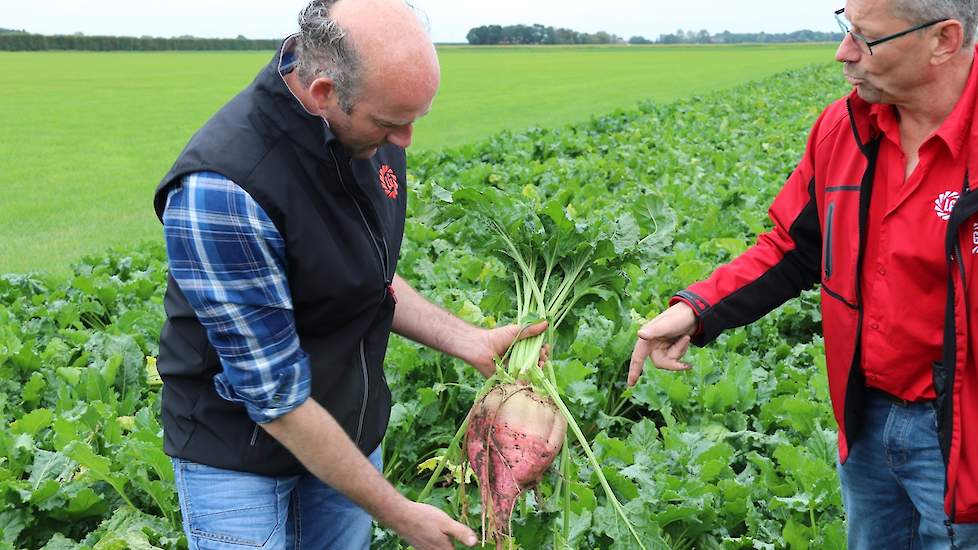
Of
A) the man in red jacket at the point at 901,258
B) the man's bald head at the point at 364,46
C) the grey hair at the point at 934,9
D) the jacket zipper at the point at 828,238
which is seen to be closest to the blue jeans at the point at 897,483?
the man in red jacket at the point at 901,258

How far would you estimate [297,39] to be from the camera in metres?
2.45

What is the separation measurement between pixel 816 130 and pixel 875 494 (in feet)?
3.76

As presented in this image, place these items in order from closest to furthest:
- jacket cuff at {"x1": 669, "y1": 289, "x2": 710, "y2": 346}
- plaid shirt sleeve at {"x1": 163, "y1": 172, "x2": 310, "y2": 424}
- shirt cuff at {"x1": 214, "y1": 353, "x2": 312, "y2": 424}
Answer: plaid shirt sleeve at {"x1": 163, "y1": 172, "x2": 310, "y2": 424}
shirt cuff at {"x1": 214, "y1": 353, "x2": 312, "y2": 424}
jacket cuff at {"x1": 669, "y1": 289, "x2": 710, "y2": 346}

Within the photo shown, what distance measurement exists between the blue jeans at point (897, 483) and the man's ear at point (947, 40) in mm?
942

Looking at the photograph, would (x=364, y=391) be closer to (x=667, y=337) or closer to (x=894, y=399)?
(x=667, y=337)

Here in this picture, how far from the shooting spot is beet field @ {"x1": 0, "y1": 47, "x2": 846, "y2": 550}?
344cm

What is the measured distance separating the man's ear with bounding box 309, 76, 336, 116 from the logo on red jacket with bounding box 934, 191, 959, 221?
1.59 m

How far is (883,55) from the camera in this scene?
8.05ft

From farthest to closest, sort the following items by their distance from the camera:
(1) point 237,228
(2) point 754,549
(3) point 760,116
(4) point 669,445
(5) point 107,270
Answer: (3) point 760,116, (5) point 107,270, (4) point 669,445, (2) point 754,549, (1) point 237,228

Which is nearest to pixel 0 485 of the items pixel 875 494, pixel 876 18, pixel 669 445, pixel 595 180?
pixel 669 445

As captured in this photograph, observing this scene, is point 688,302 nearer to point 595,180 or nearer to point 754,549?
point 754,549

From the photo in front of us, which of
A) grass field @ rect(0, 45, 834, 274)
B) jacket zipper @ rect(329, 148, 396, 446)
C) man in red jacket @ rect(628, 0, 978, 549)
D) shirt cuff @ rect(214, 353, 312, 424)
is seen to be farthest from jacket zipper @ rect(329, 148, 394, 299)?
grass field @ rect(0, 45, 834, 274)

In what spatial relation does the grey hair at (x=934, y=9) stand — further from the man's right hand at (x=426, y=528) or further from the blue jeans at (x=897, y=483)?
the man's right hand at (x=426, y=528)

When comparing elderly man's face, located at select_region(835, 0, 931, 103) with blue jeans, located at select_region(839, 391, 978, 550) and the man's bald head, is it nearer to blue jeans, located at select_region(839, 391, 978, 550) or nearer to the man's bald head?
blue jeans, located at select_region(839, 391, 978, 550)
